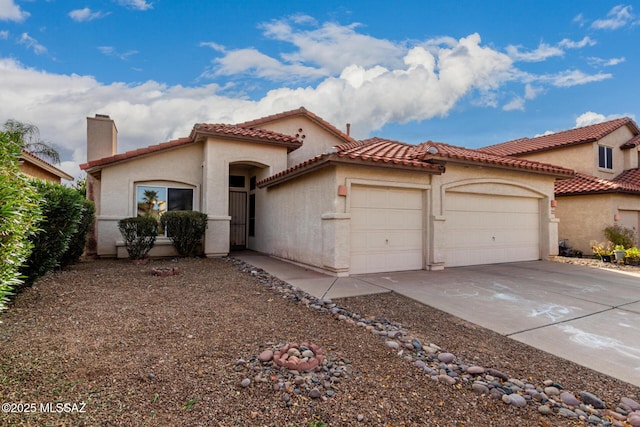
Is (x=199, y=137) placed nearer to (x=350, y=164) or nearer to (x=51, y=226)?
(x=51, y=226)

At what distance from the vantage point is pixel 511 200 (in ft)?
37.5

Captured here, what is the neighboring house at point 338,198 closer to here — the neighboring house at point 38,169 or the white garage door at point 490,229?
the white garage door at point 490,229

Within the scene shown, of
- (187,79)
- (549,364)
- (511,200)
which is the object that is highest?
(187,79)

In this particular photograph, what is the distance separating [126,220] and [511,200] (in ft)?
42.9

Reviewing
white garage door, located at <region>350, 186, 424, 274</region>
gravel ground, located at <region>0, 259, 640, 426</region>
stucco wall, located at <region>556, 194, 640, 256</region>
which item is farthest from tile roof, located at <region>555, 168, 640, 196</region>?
gravel ground, located at <region>0, 259, 640, 426</region>

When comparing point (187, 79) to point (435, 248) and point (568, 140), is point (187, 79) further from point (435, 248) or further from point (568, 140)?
point (568, 140)

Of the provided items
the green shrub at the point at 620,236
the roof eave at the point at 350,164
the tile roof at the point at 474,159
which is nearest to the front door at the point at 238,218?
the roof eave at the point at 350,164

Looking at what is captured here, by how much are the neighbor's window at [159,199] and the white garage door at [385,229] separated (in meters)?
7.25

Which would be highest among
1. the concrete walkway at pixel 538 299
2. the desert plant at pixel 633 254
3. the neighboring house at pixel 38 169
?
the neighboring house at pixel 38 169

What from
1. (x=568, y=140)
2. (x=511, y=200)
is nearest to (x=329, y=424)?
(x=511, y=200)

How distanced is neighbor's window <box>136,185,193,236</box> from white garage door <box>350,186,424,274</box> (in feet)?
23.8

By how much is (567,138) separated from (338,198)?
17.2 metres

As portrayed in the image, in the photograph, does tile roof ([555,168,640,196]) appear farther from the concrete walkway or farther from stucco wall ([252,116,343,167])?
stucco wall ([252,116,343,167])

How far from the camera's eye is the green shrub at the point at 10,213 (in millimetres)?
3348
